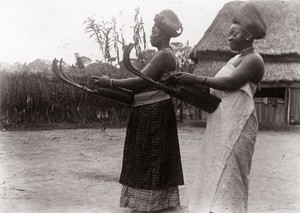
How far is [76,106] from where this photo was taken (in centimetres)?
1396

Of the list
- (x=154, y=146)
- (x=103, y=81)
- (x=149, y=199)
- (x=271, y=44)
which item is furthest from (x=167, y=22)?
(x=271, y=44)

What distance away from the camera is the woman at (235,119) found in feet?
9.14

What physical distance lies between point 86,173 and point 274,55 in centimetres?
982

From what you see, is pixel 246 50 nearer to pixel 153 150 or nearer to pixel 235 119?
pixel 235 119

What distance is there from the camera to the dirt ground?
4172mm

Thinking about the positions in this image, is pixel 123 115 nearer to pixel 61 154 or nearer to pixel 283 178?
pixel 61 154

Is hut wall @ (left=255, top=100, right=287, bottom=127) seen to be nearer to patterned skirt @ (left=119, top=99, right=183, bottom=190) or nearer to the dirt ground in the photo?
the dirt ground

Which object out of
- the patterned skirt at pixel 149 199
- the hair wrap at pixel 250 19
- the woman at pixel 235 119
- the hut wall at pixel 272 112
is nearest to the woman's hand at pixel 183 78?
the woman at pixel 235 119

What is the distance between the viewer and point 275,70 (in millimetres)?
14031

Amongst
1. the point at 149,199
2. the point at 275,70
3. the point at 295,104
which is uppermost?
the point at 275,70

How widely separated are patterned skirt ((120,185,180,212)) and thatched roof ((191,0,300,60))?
11.2 meters

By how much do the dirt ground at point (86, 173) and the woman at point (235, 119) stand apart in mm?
978

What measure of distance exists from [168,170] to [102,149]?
5.19 meters

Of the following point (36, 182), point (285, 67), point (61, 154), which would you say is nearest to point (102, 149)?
point (61, 154)
